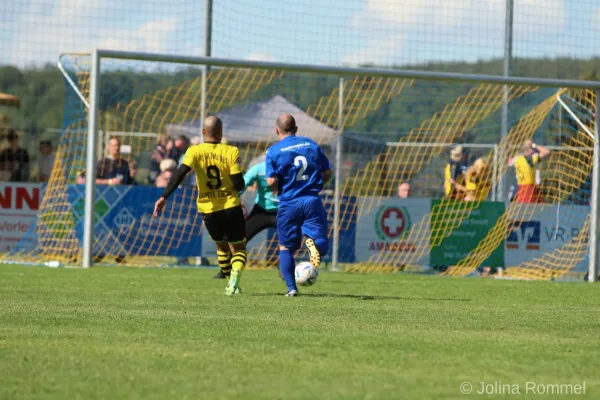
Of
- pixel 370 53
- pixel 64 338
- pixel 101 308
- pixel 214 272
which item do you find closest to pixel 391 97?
pixel 370 53

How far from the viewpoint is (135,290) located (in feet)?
37.8

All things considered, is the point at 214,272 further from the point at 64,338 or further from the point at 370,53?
the point at 64,338

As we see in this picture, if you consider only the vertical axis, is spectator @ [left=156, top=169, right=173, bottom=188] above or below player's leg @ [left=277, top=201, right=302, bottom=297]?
above

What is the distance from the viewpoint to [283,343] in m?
6.57

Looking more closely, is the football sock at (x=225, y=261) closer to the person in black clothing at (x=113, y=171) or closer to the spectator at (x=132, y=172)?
the person in black clothing at (x=113, y=171)

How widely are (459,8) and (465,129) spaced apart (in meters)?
2.18

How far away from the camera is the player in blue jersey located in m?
10.9

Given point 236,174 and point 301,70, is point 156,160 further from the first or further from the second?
point 236,174

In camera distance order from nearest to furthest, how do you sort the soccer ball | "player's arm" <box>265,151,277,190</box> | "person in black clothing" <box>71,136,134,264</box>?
1. the soccer ball
2. "player's arm" <box>265,151,277,190</box>
3. "person in black clothing" <box>71,136,134,264</box>

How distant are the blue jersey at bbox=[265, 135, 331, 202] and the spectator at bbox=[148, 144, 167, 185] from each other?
25.6ft

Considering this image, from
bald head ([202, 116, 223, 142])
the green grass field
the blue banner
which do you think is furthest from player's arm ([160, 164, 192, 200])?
the blue banner

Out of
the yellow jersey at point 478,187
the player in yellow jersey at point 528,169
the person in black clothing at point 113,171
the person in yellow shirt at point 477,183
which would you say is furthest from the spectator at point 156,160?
the player in yellow jersey at point 528,169

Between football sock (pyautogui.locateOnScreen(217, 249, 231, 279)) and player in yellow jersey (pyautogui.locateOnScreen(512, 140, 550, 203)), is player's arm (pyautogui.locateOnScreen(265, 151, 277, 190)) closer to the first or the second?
football sock (pyautogui.locateOnScreen(217, 249, 231, 279))

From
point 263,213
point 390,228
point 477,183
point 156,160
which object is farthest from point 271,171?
point 477,183
